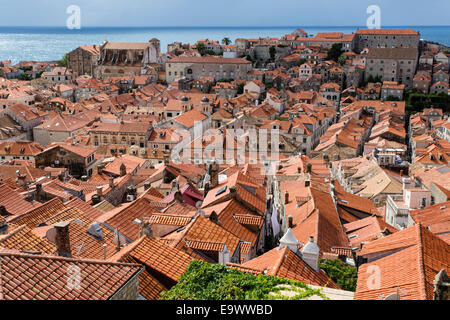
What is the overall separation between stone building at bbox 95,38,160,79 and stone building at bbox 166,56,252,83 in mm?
13342

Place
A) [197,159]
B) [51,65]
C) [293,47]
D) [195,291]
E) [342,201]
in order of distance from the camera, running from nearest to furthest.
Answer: [195,291] → [342,201] → [197,159] → [293,47] → [51,65]

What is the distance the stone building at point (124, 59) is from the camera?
106 metres

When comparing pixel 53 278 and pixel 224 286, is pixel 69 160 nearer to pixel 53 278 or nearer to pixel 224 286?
pixel 224 286

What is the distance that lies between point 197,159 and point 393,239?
2916 centimetres

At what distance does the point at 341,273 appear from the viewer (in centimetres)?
1374

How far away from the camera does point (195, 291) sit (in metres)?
9.36

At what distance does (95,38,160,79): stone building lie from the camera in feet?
347

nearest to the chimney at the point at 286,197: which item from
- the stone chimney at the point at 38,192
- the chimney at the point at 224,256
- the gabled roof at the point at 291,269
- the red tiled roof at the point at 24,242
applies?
the gabled roof at the point at 291,269

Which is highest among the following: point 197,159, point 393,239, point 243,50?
point 243,50

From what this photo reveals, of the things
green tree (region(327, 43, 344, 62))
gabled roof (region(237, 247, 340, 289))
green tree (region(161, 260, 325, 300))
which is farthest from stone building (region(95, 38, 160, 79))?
green tree (region(161, 260, 325, 300))

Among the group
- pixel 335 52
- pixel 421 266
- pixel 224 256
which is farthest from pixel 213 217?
pixel 335 52

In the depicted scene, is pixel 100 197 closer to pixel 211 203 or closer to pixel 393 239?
pixel 211 203

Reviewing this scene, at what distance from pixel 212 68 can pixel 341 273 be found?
81.9 metres

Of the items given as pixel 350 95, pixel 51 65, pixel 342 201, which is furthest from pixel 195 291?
pixel 51 65
